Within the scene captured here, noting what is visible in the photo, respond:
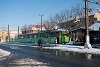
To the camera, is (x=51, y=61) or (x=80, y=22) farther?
(x=80, y=22)

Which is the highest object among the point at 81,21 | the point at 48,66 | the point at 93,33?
the point at 81,21

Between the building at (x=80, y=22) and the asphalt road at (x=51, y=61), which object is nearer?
the asphalt road at (x=51, y=61)

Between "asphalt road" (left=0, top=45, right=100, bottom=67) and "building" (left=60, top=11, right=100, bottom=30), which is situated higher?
"building" (left=60, top=11, right=100, bottom=30)

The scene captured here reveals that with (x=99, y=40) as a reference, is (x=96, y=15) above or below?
above

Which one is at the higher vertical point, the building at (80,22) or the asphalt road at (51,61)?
the building at (80,22)

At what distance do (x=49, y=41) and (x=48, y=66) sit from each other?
43.5 m

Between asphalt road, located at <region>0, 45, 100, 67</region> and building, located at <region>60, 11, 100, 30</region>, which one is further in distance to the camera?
building, located at <region>60, 11, 100, 30</region>

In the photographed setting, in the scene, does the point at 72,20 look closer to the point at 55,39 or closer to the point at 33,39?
the point at 33,39

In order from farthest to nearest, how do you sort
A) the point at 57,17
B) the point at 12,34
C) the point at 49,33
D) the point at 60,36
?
the point at 12,34 < the point at 57,17 < the point at 49,33 < the point at 60,36

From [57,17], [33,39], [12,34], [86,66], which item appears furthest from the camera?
[12,34]

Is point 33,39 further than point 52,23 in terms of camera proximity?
No

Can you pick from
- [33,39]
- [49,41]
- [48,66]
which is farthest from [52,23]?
[48,66]

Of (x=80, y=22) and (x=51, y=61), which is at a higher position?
(x=80, y=22)

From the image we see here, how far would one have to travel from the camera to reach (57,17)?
9969cm
